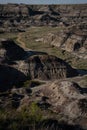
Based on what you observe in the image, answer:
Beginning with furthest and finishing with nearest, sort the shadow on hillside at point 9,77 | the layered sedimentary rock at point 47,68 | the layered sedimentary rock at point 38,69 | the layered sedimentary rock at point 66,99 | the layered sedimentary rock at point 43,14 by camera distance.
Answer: the layered sedimentary rock at point 43,14, the layered sedimentary rock at point 47,68, the layered sedimentary rock at point 38,69, the shadow on hillside at point 9,77, the layered sedimentary rock at point 66,99

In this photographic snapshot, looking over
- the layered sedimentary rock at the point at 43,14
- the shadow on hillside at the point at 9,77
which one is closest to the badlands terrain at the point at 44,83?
the shadow on hillside at the point at 9,77

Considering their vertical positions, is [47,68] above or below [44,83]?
below

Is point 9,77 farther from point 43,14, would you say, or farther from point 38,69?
point 43,14

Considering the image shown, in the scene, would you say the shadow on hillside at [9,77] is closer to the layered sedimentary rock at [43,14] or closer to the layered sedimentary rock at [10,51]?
the layered sedimentary rock at [10,51]

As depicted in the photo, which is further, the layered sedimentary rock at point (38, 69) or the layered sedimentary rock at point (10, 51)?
the layered sedimentary rock at point (10, 51)

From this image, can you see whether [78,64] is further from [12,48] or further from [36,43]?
[36,43]

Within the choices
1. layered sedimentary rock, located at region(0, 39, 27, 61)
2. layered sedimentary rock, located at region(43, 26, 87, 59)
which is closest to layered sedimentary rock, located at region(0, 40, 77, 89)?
layered sedimentary rock, located at region(0, 39, 27, 61)

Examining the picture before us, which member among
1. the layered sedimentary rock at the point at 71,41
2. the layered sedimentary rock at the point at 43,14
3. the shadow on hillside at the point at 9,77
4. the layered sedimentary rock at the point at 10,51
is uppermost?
the shadow on hillside at the point at 9,77

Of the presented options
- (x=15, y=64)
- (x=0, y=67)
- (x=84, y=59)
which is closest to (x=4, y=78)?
(x=0, y=67)

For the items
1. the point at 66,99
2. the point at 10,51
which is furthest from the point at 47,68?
the point at 66,99
